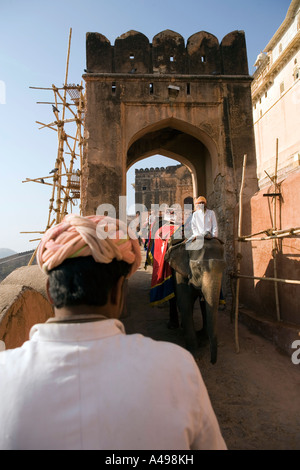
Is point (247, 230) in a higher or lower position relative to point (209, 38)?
lower

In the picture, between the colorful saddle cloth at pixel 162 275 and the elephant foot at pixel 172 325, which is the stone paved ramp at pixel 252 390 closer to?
the elephant foot at pixel 172 325

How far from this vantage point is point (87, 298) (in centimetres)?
109

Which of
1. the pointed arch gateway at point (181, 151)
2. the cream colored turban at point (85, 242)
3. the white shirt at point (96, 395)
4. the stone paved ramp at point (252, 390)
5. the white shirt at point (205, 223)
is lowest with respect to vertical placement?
the stone paved ramp at point (252, 390)

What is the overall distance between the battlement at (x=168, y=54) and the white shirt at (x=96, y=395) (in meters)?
8.27

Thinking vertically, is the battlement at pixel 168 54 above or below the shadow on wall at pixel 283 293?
above

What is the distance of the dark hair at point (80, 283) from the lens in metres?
1.08

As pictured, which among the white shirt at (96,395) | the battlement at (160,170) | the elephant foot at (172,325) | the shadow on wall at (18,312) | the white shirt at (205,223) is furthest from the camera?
the battlement at (160,170)

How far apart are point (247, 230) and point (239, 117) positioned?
3445 mm

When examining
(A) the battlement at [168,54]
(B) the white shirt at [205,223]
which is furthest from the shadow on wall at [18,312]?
(A) the battlement at [168,54]

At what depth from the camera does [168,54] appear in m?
8.12

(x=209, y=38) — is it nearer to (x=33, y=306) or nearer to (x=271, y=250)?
(x=271, y=250)

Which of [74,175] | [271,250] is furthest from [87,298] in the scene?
[74,175]

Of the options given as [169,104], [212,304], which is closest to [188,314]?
[212,304]

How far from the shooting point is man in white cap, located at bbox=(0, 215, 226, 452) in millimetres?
860
